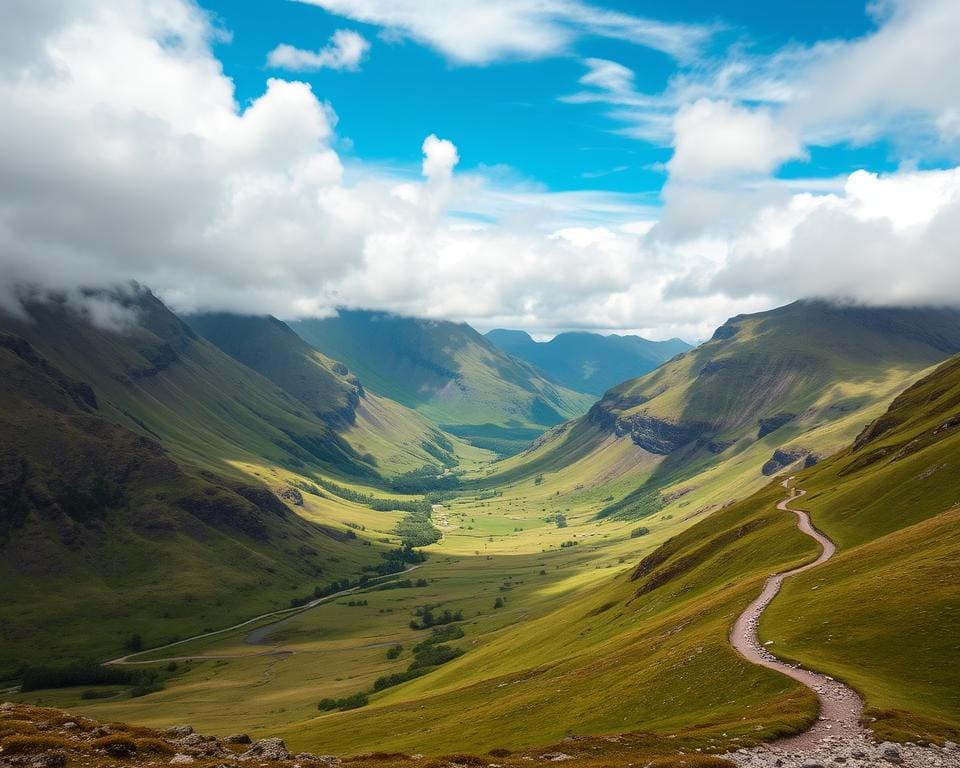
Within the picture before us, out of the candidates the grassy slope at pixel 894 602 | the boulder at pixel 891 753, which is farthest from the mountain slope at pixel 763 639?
the boulder at pixel 891 753

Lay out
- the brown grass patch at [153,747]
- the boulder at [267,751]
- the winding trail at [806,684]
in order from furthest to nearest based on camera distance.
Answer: the boulder at [267,751]
the brown grass patch at [153,747]
the winding trail at [806,684]

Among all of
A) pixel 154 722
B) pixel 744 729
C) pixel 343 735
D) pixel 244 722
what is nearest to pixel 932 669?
pixel 744 729

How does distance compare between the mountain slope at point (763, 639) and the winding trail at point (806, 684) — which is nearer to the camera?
the winding trail at point (806, 684)

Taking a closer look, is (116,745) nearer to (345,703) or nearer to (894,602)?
(894,602)

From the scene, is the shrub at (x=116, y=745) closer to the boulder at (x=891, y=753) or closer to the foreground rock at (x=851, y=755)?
the foreground rock at (x=851, y=755)

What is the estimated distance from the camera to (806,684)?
53031 millimetres

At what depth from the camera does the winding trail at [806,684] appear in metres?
44.1

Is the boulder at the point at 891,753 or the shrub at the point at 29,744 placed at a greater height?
the shrub at the point at 29,744

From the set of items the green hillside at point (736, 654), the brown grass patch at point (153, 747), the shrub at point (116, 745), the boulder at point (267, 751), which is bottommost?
the green hillside at point (736, 654)

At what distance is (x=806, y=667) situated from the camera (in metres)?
56.8

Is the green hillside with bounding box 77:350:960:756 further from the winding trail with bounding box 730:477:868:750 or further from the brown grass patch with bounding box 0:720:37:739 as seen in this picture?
the brown grass patch with bounding box 0:720:37:739

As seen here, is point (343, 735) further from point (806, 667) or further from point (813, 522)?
point (813, 522)

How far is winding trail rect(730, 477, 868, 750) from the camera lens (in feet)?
145

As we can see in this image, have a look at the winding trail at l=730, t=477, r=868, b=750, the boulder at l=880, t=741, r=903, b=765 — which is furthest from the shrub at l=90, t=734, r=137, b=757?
the boulder at l=880, t=741, r=903, b=765
